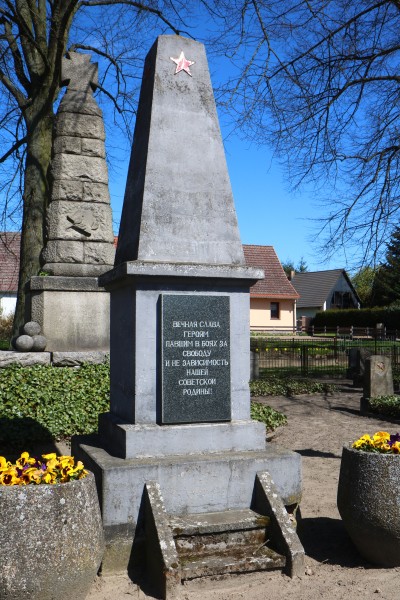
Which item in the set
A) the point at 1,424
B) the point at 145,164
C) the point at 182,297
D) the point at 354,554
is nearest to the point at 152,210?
the point at 145,164

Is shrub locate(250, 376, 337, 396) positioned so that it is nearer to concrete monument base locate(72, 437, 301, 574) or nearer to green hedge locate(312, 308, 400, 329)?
concrete monument base locate(72, 437, 301, 574)

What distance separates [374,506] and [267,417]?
6.12m

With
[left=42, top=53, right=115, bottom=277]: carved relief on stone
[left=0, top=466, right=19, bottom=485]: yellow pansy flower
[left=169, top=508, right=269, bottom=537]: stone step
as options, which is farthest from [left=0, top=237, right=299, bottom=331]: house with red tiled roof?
[left=0, top=466, right=19, bottom=485]: yellow pansy flower

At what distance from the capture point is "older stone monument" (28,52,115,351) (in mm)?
10281

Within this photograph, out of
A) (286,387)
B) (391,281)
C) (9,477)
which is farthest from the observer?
(391,281)

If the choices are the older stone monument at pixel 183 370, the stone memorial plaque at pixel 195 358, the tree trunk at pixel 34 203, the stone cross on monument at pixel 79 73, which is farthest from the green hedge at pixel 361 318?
the stone memorial plaque at pixel 195 358

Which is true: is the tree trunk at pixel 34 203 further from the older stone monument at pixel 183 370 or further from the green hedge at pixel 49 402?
the older stone monument at pixel 183 370

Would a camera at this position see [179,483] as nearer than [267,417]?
Yes

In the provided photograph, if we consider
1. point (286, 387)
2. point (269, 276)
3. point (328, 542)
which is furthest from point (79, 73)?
point (269, 276)

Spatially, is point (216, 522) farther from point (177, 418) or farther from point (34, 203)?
point (34, 203)

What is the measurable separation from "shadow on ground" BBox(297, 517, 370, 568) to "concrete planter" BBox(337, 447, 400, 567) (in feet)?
0.52

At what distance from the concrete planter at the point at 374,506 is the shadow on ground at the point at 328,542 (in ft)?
0.52

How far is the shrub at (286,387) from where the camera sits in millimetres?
15375

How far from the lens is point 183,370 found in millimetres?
4953
